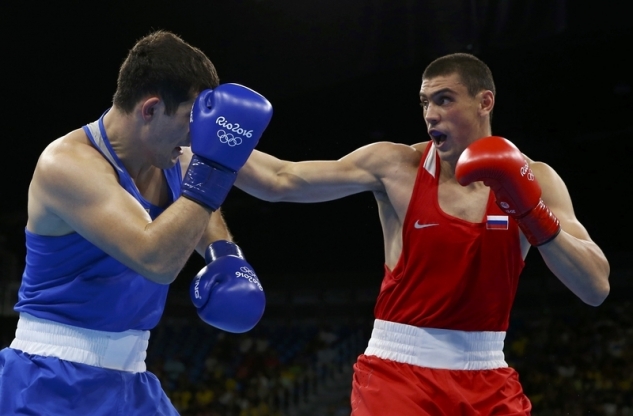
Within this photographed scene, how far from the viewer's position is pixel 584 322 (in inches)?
510

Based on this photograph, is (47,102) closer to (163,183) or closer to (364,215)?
(364,215)

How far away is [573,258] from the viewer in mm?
3002

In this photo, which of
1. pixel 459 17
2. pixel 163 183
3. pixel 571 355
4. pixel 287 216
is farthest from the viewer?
pixel 287 216

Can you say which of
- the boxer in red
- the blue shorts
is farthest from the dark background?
the blue shorts

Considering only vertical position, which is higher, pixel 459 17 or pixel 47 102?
pixel 459 17

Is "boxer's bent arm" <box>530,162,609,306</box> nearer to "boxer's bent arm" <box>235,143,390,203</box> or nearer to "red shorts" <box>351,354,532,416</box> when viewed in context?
"red shorts" <box>351,354,532,416</box>

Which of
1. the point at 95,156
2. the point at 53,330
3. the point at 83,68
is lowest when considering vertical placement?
the point at 83,68

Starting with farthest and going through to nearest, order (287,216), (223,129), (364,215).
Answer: (287,216)
(364,215)
(223,129)

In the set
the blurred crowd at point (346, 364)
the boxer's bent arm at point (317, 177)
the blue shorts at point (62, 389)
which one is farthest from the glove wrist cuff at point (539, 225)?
the blurred crowd at point (346, 364)

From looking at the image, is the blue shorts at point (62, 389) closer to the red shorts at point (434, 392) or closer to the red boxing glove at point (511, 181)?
the red shorts at point (434, 392)

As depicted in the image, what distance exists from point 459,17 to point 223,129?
5.43 m

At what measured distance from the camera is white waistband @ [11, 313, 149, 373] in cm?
239

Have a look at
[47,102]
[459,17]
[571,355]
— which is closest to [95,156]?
[459,17]

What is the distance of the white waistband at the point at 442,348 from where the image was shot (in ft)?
10.2
